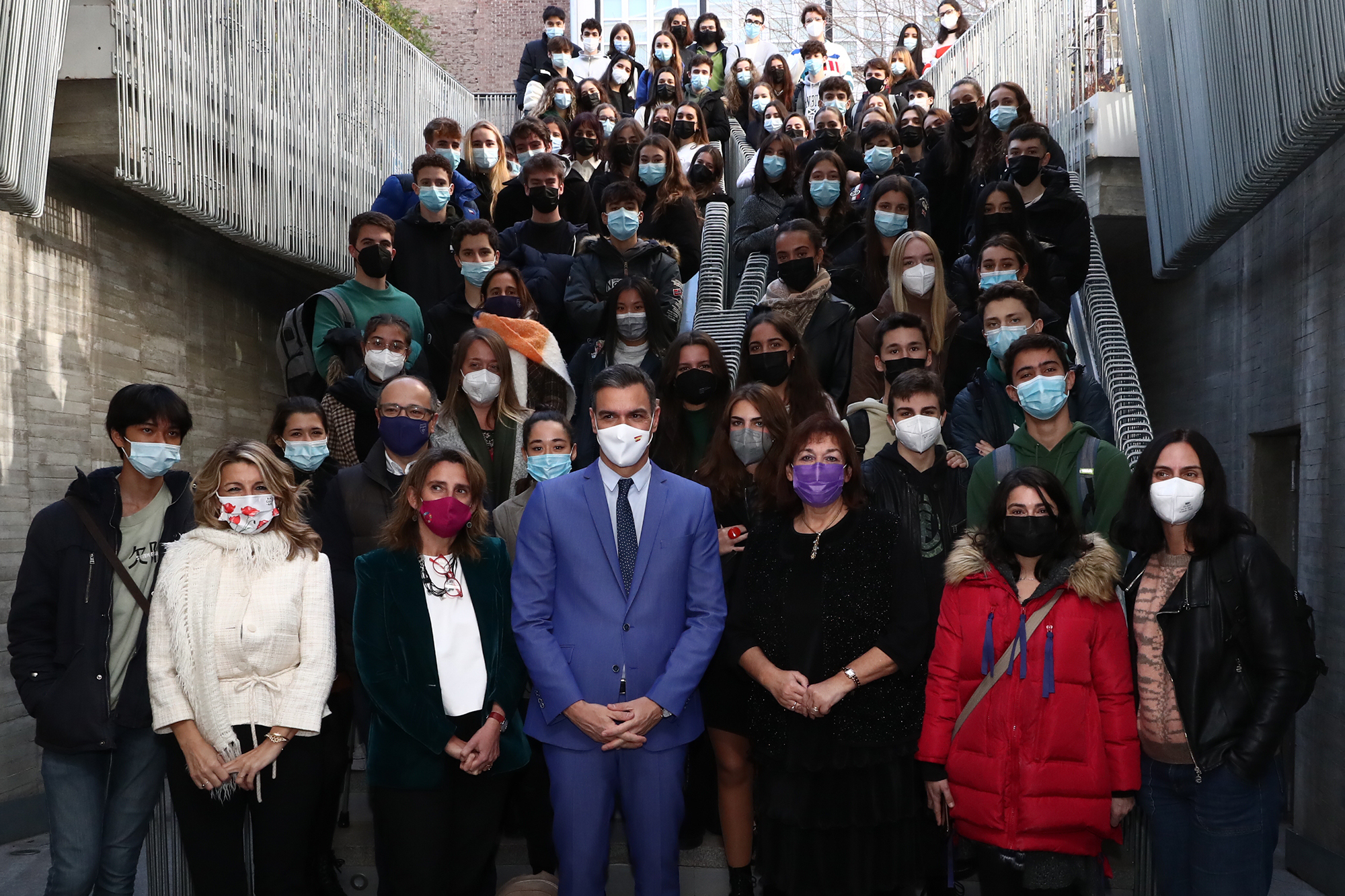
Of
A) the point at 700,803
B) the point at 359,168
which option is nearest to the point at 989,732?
the point at 700,803

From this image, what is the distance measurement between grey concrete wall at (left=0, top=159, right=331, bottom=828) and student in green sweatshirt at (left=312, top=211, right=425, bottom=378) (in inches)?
55.7

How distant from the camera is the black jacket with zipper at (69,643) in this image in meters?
4.06

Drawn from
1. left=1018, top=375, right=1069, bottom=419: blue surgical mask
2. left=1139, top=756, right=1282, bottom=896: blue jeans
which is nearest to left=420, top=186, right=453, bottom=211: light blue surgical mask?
left=1018, top=375, right=1069, bottom=419: blue surgical mask

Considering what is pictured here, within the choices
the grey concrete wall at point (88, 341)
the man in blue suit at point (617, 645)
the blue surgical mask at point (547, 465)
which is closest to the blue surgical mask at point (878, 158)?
the grey concrete wall at point (88, 341)

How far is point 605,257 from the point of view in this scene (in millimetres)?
7660

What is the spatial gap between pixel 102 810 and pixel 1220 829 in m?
3.81

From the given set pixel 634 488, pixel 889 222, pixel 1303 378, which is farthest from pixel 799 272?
pixel 634 488

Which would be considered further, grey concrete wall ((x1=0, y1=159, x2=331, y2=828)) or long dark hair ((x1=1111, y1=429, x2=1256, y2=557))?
grey concrete wall ((x1=0, y1=159, x2=331, y2=828))

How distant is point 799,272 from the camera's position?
695 centimetres

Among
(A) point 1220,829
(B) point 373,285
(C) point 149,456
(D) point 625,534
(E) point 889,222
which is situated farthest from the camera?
(E) point 889,222

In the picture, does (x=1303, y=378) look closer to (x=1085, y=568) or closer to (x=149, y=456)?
(x=1085, y=568)

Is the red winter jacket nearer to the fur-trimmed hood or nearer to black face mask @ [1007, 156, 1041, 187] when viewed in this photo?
the fur-trimmed hood

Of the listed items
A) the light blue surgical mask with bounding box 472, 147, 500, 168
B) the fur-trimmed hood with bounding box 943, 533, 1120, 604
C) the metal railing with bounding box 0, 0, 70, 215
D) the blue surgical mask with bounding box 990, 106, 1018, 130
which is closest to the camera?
the fur-trimmed hood with bounding box 943, 533, 1120, 604

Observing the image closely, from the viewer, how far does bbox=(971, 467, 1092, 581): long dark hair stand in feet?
13.1
